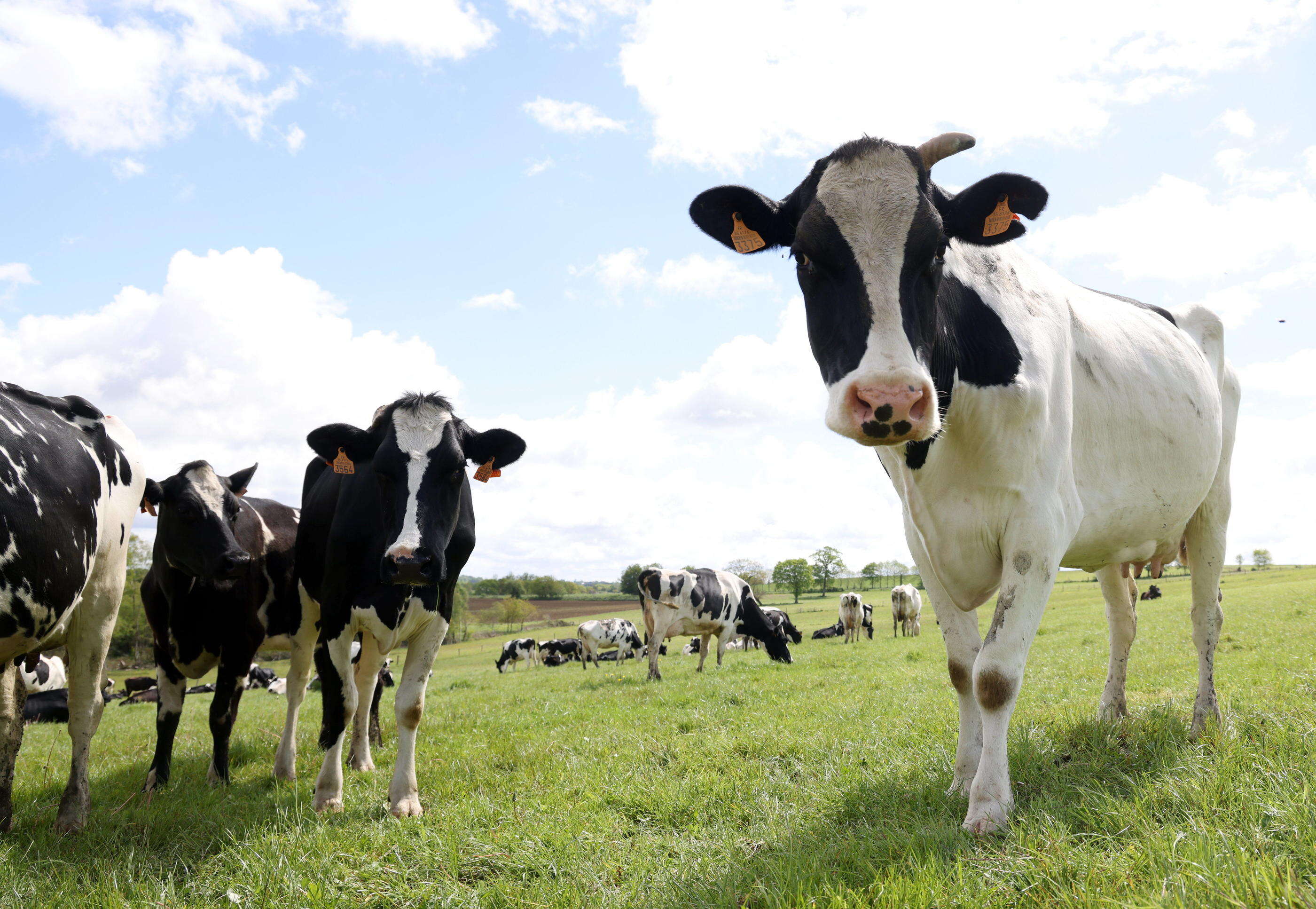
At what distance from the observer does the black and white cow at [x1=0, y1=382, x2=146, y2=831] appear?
461cm

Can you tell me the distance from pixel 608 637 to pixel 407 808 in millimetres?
32859

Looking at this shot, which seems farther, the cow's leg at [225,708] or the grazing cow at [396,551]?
the cow's leg at [225,708]

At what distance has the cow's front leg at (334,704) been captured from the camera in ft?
18.2

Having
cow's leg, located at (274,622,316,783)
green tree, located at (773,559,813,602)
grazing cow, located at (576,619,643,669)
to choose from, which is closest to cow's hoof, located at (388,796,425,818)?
cow's leg, located at (274,622,316,783)

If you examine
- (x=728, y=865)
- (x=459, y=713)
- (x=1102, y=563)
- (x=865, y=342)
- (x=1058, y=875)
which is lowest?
(x=459, y=713)

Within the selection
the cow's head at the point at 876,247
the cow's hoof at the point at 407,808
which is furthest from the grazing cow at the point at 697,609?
the cow's head at the point at 876,247

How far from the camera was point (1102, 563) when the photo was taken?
5496mm

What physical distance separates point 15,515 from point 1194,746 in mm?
7067

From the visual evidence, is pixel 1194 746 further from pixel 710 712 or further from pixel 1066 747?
pixel 710 712

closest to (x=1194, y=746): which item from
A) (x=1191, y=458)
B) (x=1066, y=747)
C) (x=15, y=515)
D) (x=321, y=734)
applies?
(x=1066, y=747)

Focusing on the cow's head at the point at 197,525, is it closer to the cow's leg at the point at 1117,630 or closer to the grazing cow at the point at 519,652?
the cow's leg at the point at 1117,630

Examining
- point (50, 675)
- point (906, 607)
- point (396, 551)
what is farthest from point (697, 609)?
point (906, 607)

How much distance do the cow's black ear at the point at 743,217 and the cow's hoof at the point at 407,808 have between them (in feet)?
13.5

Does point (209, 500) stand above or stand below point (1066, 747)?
above
